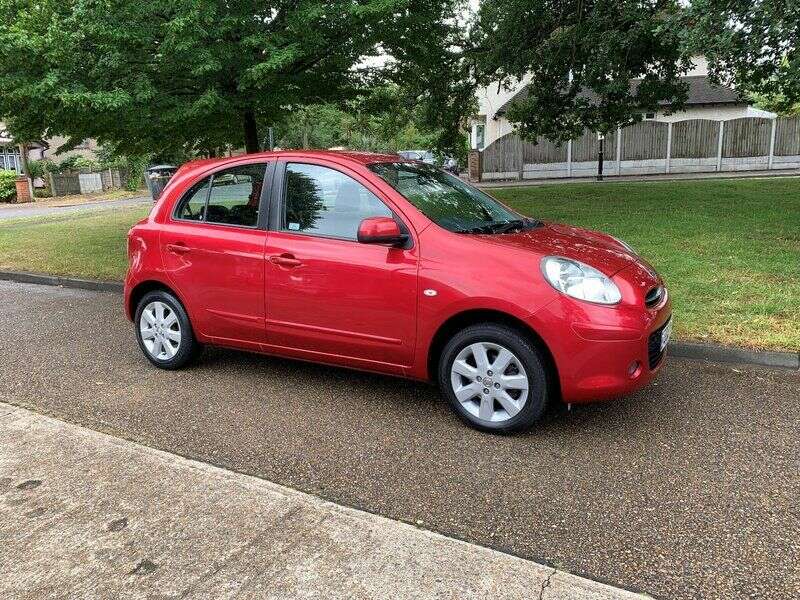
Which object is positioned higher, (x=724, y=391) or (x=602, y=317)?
(x=602, y=317)

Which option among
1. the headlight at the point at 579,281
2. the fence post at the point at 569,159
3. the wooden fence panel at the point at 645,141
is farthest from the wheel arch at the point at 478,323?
the wooden fence panel at the point at 645,141

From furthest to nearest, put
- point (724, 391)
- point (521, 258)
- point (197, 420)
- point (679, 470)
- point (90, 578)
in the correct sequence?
point (724, 391), point (197, 420), point (521, 258), point (679, 470), point (90, 578)

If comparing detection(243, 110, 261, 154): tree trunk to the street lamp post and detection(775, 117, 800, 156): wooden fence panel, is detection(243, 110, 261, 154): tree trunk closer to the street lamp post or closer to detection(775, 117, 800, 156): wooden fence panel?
the street lamp post

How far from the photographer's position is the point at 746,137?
25.5 metres

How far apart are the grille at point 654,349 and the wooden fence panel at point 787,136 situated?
25.4 metres

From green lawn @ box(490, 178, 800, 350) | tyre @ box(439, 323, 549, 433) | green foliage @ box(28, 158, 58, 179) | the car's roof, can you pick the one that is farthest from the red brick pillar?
tyre @ box(439, 323, 549, 433)

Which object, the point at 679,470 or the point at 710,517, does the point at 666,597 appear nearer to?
the point at 710,517

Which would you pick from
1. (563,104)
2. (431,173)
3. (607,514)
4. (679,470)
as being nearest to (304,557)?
(607,514)

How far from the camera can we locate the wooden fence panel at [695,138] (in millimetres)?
25688

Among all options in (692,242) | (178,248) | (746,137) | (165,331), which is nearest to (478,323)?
(178,248)

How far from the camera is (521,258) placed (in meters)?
3.97

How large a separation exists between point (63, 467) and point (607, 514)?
9.57 ft

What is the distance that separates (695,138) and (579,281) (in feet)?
82.1

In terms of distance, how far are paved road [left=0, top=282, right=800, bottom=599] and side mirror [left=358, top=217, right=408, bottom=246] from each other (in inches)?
46.0
